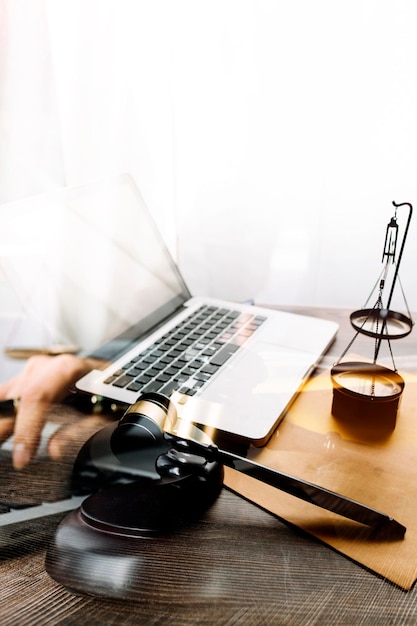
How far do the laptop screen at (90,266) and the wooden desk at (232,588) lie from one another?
32cm

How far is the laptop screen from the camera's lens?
0.70 metres

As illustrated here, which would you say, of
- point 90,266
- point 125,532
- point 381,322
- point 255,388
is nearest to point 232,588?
point 125,532

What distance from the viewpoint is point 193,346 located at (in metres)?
0.71

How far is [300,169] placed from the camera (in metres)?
0.87

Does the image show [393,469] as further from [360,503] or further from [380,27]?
[380,27]

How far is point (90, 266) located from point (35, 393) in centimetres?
21

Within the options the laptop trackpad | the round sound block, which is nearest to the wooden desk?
the round sound block

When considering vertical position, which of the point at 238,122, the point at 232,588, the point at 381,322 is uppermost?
the point at 238,122

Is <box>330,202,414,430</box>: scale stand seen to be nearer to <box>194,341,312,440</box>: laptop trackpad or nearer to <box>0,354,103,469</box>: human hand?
<box>194,341,312,440</box>: laptop trackpad

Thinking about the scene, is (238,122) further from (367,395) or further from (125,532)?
(125,532)

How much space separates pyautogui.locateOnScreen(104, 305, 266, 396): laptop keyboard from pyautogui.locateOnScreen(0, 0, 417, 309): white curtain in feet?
0.57

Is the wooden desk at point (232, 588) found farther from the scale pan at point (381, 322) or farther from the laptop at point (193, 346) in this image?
the scale pan at point (381, 322)

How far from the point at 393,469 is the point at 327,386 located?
146 millimetres

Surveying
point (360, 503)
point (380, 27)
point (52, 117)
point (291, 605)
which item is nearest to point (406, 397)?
point (360, 503)
